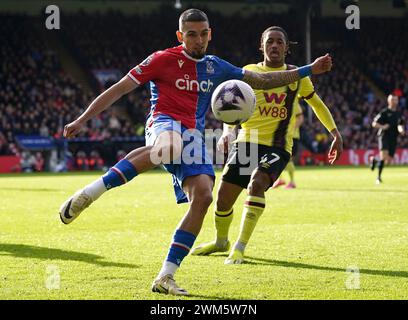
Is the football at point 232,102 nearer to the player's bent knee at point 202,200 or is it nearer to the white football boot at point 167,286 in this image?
the player's bent knee at point 202,200

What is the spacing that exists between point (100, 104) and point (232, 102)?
3.59ft

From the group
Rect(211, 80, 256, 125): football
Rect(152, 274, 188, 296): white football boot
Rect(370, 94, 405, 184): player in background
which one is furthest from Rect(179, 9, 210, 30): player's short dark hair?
Rect(370, 94, 405, 184): player in background

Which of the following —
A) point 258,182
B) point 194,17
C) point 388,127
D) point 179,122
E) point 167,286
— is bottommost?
point 388,127

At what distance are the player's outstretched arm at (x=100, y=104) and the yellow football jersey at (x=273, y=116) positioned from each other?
265 cm

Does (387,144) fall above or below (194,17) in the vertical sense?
below

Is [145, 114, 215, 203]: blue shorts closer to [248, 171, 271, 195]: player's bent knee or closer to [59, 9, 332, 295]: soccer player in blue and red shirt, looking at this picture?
[59, 9, 332, 295]: soccer player in blue and red shirt

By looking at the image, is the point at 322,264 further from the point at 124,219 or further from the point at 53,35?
the point at 53,35

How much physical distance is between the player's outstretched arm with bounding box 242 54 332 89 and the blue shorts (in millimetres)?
780

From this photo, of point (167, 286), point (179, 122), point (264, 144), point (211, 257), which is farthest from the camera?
point (264, 144)

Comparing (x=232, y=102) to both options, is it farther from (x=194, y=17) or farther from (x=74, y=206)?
(x=74, y=206)

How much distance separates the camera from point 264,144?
29.4ft

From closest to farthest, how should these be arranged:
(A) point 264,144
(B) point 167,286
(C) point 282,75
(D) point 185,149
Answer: (B) point 167,286 → (D) point 185,149 → (C) point 282,75 → (A) point 264,144

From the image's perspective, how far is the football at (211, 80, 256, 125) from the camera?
674 centimetres

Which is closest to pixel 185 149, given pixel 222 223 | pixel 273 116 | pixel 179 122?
pixel 179 122
